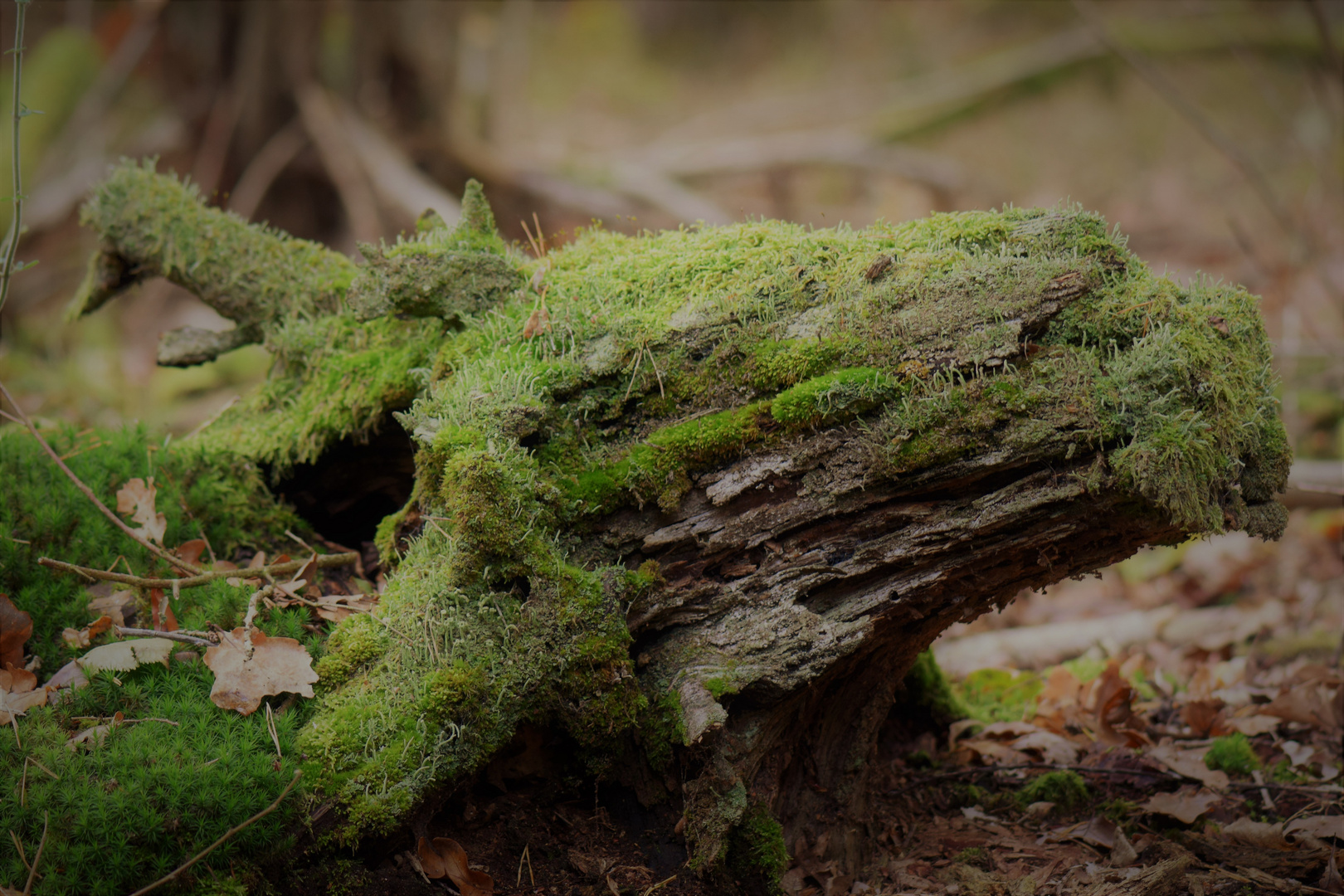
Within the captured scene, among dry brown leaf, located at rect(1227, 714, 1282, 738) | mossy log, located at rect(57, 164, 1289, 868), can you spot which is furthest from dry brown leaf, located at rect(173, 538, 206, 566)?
dry brown leaf, located at rect(1227, 714, 1282, 738)

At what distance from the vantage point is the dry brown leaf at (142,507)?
3.16m

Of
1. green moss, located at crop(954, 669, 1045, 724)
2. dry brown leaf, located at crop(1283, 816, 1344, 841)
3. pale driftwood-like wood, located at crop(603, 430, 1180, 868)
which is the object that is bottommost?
green moss, located at crop(954, 669, 1045, 724)

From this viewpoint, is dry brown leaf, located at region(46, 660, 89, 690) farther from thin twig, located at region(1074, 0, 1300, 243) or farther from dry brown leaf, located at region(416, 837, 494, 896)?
thin twig, located at region(1074, 0, 1300, 243)

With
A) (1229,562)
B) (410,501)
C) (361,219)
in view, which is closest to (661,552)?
(410,501)

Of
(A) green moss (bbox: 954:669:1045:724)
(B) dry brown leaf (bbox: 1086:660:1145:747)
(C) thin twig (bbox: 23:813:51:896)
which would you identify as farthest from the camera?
(A) green moss (bbox: 954:669:1045:724)

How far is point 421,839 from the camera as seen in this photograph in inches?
93.9

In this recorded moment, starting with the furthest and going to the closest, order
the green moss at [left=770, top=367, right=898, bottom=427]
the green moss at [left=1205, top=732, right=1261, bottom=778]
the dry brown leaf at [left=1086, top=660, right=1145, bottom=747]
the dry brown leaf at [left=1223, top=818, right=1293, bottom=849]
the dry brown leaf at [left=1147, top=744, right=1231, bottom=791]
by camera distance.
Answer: the dry brown leaf at [left=1086, top=660, right=1145, bottom=747], the green moss at [left=1205, top=732, right=1261, bottom=778], the dry brown leaf at [left=1147, top=744, right=1231, bottom=791], the dry brown leaf at [left=1223, top=818, right=1293, bottom=849], the green moss at [left=770, top=367, right=898, bottom=427]

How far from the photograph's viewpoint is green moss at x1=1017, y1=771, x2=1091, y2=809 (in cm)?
336

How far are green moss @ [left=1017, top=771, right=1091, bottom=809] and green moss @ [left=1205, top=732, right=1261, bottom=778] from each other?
0.70 meters

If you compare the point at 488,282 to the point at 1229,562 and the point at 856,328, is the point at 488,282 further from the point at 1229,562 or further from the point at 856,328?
the point at 1229,562

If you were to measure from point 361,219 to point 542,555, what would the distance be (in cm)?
858

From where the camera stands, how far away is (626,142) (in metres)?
15.5

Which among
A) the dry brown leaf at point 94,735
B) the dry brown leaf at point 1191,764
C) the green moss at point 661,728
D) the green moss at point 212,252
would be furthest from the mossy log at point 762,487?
the dry brown leaf at point 1191,764

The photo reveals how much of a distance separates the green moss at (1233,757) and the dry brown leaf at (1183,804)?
34 cm
